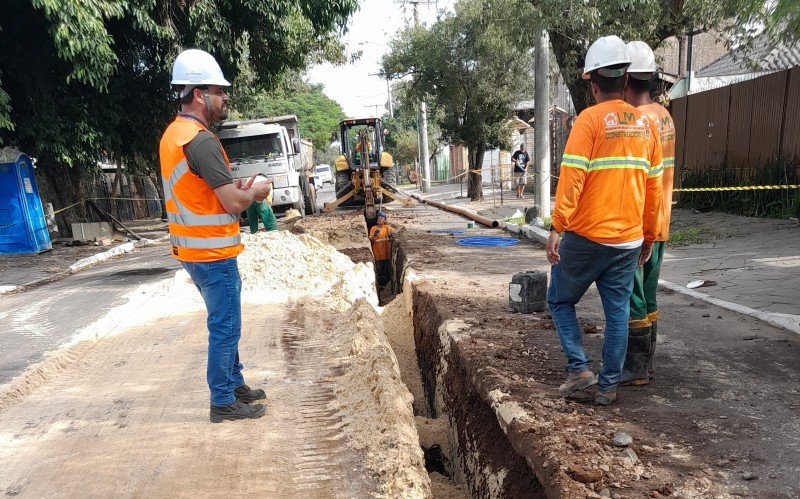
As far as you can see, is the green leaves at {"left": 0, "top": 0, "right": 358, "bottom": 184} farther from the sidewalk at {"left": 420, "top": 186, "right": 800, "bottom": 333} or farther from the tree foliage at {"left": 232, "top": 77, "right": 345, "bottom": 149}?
the tree foliage at {"left": 232, "top": 77, "right": 345, "bottom": 149}

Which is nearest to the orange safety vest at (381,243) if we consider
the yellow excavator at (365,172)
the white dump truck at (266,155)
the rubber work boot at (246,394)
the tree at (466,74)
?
the yellow excavator at (365,172)

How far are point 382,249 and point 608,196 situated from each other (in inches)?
323

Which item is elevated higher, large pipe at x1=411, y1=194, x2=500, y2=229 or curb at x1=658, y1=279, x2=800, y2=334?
curb at x1=658, y1=279, x2=800, y2=334

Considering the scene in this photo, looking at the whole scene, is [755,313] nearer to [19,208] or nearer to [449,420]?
[449,420]

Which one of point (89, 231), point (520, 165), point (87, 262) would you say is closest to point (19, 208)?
point (89, 231)

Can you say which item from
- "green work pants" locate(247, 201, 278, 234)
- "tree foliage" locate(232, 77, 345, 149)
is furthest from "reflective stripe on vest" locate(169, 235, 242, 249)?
"tree foliage" locate(232, 77, 345, 149)

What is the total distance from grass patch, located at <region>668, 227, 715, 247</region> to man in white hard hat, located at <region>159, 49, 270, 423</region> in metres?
7.10

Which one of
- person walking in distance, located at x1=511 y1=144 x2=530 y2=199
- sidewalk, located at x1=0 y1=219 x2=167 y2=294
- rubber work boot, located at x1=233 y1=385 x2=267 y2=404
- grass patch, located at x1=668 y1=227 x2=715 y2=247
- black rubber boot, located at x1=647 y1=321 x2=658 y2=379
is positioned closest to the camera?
black rubber boot, located at x1=647 y1=321 x2=658 y2=379

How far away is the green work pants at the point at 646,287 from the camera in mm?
3258

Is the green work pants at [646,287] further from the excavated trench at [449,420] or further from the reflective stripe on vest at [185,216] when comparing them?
the reflective stripe on vest at [185,216]

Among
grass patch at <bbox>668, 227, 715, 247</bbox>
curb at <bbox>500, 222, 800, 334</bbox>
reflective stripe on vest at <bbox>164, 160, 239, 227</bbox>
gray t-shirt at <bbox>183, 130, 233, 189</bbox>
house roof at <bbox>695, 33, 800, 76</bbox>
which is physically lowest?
grass patch at <bbox>668, 227, 715, 247</bbox>

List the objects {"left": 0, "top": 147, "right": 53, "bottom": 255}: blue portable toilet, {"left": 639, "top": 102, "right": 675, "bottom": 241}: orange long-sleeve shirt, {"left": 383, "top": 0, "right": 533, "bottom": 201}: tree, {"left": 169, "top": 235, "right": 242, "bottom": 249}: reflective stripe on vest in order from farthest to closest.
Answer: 1. {"left": 383, "top": 0, "right": 533, "bottom": 201}: tree
2. {"left": 0, "top": 147, "right": 53, "bottom": 255}: blue portable toilet
3. {"left": 639, "top": 102, "right": 675, "bottom": 241}: orange long-sleeve shirt
4. {"left": 169, "top": 235, "right": 242, "bottom": 249}: reflective stripe on vest

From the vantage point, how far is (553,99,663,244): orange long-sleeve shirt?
285 centimetres

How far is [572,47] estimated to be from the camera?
9609 mm
